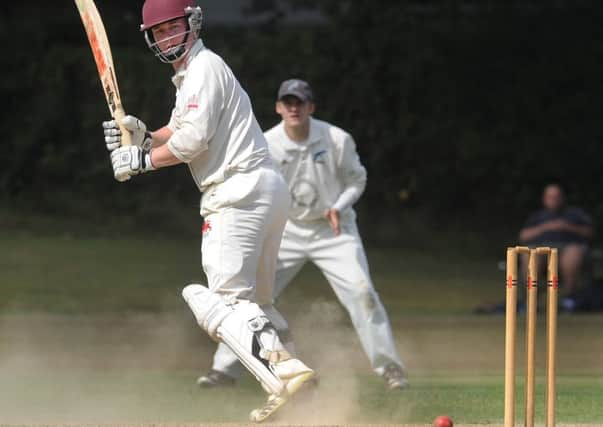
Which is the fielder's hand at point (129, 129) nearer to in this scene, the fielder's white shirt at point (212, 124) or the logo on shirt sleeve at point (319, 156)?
the fielder's white shirt at point (212, 124)

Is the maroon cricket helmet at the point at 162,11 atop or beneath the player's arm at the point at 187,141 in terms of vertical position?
atop

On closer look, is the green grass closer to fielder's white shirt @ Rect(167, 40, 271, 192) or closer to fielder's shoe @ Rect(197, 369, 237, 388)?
fielder's shoe @ Rect(197, 369, 237, 388)

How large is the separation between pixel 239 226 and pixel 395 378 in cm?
226

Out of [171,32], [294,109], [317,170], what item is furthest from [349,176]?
[171,32]

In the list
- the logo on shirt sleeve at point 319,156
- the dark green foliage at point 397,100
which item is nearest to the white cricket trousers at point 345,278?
the logo on shirt sleeve at point 319,156

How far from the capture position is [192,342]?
35.9 ft

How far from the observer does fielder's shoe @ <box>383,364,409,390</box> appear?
7.85 metres

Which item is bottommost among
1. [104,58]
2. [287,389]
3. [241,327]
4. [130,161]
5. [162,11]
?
[287,389]

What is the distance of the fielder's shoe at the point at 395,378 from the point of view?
25.8 ft

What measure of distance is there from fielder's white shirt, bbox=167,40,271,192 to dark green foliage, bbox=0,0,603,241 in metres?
9.69

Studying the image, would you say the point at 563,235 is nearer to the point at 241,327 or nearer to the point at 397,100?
the point at 397,100

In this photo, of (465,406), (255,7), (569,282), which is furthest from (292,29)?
(465,406)

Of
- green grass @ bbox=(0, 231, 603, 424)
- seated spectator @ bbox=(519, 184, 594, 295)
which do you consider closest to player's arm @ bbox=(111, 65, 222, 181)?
green grass @ bbox=(0, 231, 603, 424)

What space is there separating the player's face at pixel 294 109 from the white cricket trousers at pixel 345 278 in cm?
63
